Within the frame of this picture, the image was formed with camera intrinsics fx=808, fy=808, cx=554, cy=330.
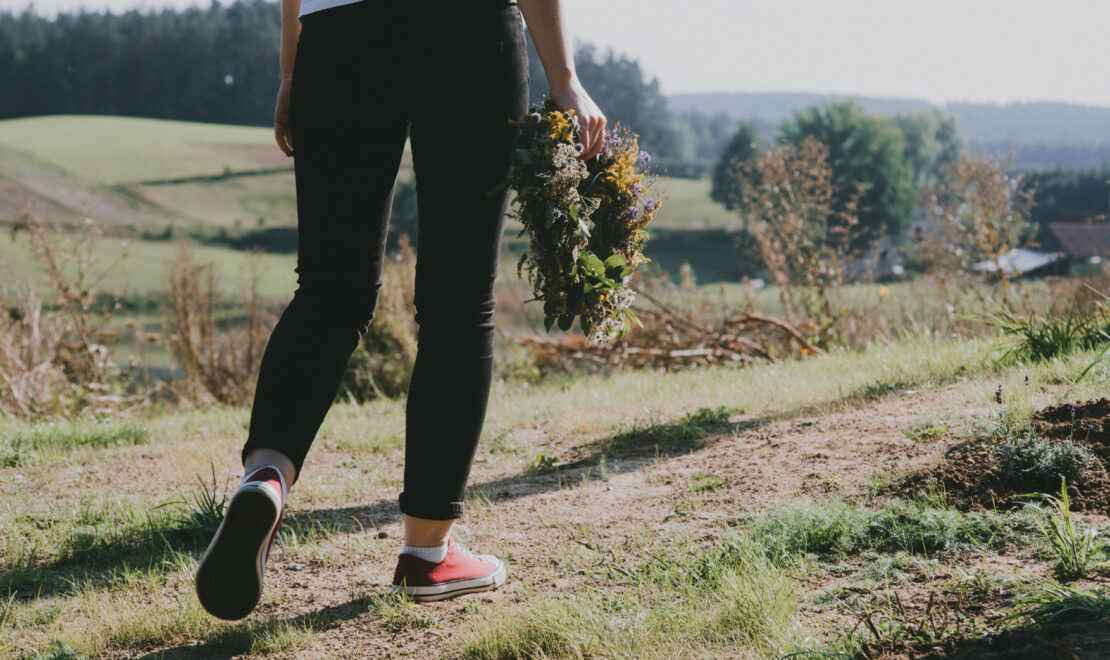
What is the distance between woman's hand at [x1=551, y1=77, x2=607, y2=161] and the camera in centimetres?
185

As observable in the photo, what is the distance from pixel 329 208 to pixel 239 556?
0.76m

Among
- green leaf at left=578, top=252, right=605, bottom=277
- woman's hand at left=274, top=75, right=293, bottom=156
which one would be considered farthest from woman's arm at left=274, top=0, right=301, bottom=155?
green leaf at left=578, top=252, right=605, bottom=277

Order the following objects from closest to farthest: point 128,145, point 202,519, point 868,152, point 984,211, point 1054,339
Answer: point 202,519
point 1054,339
point 984,211
point 128,145
point 868,152

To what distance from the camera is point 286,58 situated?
216cm

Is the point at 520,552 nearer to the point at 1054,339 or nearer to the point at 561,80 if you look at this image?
the point at 561,80

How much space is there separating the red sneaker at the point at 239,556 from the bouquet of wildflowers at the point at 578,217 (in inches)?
29.4

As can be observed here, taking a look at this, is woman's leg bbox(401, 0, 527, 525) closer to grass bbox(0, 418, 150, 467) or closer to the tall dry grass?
grass bbox(0, 418, 150, 467)

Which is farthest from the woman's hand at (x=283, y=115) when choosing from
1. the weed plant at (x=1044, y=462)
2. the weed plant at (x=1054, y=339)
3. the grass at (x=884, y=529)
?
the weed plant at (x=1054, y=339)

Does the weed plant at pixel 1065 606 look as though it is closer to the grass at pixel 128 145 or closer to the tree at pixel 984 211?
the tree at pixel 984 211

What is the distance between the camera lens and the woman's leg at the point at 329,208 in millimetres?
1745

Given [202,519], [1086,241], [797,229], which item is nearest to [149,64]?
[1086,241]

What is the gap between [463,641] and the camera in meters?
1.73

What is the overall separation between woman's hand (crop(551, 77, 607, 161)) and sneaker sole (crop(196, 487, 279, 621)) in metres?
1.04

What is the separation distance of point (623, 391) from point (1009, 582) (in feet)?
11.3
